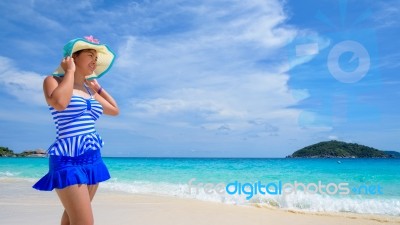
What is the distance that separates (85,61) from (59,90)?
1.48ft

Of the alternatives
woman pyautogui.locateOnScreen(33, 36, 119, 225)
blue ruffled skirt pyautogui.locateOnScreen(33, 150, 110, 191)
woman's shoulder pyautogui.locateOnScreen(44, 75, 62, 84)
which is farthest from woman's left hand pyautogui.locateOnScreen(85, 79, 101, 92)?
blue ruffled skirt pyautogui.locateOnScreen(33, 150, 110, 191)

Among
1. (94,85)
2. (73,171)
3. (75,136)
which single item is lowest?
(73,171)

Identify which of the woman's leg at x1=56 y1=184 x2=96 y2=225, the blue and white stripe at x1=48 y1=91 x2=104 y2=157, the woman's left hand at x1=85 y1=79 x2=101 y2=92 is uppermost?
the woman's left hand at x1=85 y1=79 x2=101 y2=92

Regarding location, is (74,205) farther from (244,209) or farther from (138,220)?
(244,209)

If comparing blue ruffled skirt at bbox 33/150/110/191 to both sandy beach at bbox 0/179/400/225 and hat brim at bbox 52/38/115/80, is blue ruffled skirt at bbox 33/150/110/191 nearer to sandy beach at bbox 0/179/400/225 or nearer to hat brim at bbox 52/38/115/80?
hat brim at bbox 52/38/115/80

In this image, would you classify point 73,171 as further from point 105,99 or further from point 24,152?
point 24,152

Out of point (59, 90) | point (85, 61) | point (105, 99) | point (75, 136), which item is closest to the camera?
point (59, 90)

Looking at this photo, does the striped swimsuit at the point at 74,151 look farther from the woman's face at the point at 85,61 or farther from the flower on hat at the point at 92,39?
the flower on hat at the point at 92,39

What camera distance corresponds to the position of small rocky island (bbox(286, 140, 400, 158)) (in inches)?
2462

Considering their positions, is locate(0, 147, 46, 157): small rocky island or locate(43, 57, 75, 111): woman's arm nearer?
locate(43, 57, 75, 111): woman's arm

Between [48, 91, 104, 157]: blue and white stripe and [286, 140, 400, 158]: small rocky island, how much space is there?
59.2 meters

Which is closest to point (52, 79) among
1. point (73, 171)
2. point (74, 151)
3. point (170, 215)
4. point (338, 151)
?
point (74, 151)

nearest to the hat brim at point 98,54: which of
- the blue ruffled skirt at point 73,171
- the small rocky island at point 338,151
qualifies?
the blue ruffled skirt at point 73,171

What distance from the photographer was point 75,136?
2.70 meters
